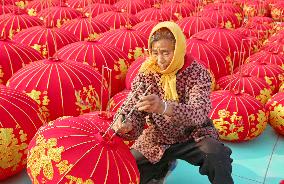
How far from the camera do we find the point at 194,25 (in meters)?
5.30

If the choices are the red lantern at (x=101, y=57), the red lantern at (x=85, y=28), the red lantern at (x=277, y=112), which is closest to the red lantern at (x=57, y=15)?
the red lantern at (x=85, y=28)

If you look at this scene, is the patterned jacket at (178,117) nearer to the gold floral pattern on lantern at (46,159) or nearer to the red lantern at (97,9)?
the gold floral pattern on lantern at (46,159)

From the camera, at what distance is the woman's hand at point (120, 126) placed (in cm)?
212

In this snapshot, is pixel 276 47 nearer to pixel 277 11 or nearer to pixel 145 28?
pixel 145 28

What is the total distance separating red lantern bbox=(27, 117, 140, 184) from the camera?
76.5 inches

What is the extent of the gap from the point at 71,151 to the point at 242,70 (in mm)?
2621

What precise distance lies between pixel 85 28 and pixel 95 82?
69.4 inches

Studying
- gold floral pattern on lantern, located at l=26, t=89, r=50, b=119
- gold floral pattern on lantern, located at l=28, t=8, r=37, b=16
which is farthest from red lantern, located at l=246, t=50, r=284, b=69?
gold floral pattern on lantern, located at l=28, t=8, r=37, b=16

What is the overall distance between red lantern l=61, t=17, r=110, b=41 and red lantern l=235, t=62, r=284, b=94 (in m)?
1.71

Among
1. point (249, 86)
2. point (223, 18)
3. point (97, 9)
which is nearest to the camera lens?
point (249, 86)

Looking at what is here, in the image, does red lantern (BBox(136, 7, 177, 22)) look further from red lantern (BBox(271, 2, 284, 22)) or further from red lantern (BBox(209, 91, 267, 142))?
red lantern (BBox(209, 91, 267, 142))

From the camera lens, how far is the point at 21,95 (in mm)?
2719

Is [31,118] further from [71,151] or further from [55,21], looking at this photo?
[55,21]

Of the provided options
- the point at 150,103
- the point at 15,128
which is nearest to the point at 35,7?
the point at 15,128
